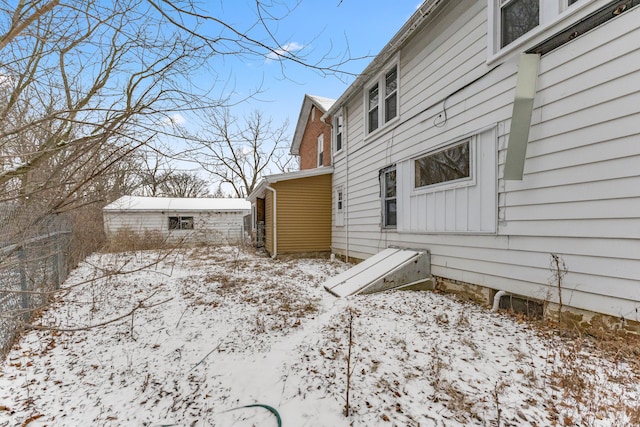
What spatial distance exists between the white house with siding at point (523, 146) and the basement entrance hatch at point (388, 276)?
255 millimetres

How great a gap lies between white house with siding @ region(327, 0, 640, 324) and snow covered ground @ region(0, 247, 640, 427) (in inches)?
32.1

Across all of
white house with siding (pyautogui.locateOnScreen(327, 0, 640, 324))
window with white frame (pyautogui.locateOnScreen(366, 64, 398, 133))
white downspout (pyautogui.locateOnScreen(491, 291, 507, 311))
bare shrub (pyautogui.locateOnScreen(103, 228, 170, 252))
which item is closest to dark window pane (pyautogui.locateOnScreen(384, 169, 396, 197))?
white house with siding (pyautogui.locateOnScreen(327, 0, 640, 324))

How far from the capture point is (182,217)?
18.0m

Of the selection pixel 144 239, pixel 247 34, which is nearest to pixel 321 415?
pixel 247 34

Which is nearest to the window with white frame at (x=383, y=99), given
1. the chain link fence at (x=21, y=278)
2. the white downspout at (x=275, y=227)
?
the white downspout at (x=275, y=227)

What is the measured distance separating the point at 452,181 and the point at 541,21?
2278 mm

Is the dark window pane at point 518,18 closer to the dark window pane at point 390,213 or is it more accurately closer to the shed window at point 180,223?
the dark window pane at point 390,213

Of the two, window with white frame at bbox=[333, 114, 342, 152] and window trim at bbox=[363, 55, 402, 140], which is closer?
window trim at bbox=[363, 55, 402, 140]

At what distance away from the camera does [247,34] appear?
2168 mm

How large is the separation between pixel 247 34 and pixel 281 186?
7.22 m

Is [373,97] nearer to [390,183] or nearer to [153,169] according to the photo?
[390,183]

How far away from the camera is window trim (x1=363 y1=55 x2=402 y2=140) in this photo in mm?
6238

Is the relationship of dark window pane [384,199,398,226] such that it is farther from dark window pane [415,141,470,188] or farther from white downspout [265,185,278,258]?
white downspout [265,185,278,258]

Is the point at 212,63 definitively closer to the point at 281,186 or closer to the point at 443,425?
the point at 443,425
